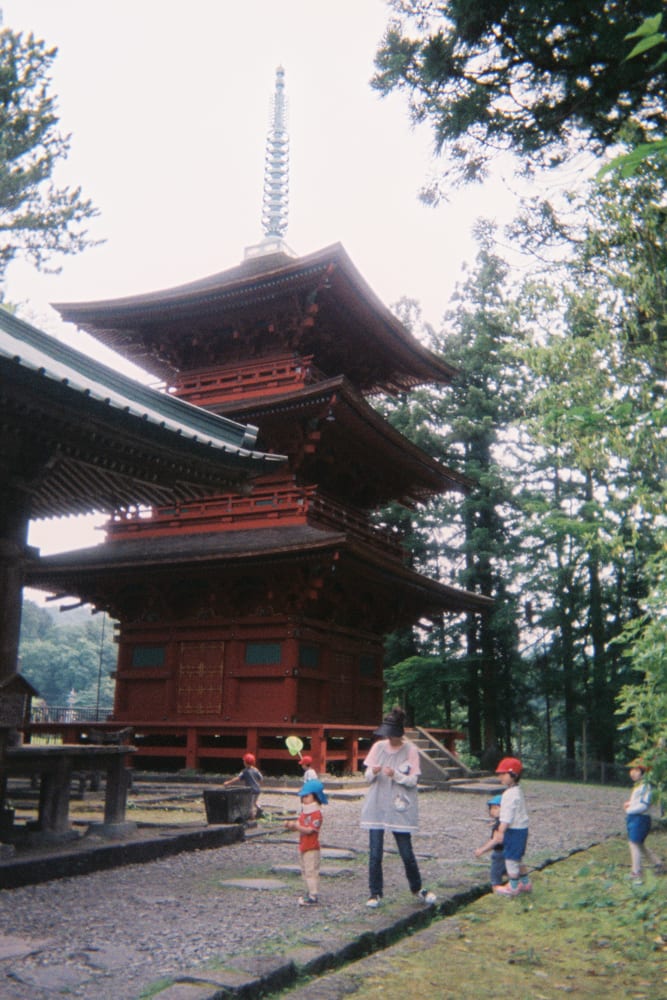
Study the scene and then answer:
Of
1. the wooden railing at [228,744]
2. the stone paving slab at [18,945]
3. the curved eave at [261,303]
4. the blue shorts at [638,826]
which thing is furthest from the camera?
the curved eave at [261,303]

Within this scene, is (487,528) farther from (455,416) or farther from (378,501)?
(378,501)

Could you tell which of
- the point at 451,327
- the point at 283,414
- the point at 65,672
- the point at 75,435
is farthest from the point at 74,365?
the point at 65,672

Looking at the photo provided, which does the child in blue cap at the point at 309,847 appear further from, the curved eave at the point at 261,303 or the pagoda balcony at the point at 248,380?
the pagoda balcony at the point at 248,380

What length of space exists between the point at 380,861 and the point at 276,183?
2509 cm

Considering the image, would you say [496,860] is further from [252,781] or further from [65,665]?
[65,665]

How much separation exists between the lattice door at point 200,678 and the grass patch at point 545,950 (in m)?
11.4

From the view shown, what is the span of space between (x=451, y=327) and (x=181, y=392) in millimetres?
14261

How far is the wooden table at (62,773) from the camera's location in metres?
7.15

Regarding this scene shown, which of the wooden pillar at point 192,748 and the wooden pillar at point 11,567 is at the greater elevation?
the wooden pillar at point 11,567

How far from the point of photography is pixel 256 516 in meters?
18.5

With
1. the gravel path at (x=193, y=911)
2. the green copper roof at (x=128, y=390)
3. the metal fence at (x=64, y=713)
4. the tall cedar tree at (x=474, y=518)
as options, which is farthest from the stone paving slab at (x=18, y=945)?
the tall cedar tree at (x=474, y=518)

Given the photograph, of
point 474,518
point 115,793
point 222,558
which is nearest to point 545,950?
point 115,793

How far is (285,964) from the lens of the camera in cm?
426

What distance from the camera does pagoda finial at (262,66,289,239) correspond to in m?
25.4
